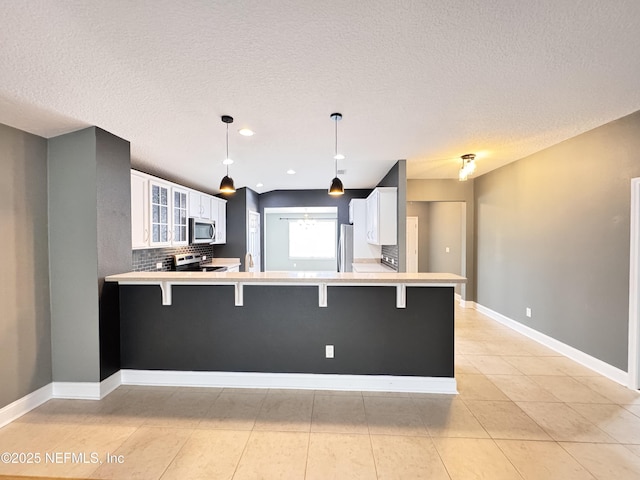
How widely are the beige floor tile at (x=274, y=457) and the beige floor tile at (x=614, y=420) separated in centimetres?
227

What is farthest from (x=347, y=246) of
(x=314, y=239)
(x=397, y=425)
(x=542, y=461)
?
(x=542, y=461)

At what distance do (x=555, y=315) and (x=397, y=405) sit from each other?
8.68 feet

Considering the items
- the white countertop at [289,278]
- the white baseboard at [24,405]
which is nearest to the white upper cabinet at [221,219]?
the white countertop at [289,278]

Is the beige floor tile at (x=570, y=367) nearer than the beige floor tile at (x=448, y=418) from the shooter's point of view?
No

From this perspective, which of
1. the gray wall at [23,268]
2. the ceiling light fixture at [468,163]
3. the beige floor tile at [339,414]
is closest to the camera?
the beige floor tile at [339,414]

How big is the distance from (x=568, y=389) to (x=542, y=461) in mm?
1282

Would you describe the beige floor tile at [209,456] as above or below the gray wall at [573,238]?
below

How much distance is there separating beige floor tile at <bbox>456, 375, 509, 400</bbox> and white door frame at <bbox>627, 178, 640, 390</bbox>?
4.19ft

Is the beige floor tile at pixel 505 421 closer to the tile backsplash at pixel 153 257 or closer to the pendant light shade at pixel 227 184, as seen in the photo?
the pendant light shade at pixel 227 184

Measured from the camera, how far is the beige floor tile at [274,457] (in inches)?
70.6

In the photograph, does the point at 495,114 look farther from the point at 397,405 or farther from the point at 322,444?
the point at 322,444

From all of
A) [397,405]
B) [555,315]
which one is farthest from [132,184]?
[555,315]

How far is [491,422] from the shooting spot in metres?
2.29

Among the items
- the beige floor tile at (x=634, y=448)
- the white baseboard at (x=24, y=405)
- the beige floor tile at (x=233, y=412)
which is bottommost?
the beige floor tile at (x=634, y=448)
